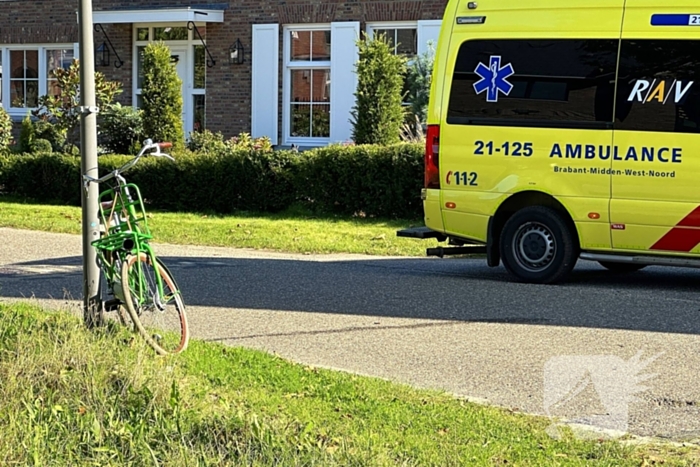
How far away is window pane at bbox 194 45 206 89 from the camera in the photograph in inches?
960

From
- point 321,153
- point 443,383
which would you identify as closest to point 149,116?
point 321,153

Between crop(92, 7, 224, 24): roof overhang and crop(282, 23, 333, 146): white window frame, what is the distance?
61.0 inches

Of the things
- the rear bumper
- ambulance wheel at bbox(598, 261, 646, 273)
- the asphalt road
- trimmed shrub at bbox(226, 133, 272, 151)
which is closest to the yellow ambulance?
the rear bumper

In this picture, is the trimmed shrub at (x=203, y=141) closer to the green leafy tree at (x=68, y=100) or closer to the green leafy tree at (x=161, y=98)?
the green leafy tree at (x=161, y=98)

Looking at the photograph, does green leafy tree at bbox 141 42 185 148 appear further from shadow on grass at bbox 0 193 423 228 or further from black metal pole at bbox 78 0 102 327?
black metal pole at bbox 78 0 102 327

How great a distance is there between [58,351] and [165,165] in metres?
11.5

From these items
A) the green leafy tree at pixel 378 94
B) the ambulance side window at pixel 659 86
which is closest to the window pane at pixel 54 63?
the green leafy tree at pixel 378 94

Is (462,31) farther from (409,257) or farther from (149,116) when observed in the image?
(149,116)

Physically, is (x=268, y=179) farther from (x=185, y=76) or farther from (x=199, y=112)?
(x=185, y=76)

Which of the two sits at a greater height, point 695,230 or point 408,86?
point 408,86

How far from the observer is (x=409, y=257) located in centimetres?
1324

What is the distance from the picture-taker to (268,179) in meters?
17.1

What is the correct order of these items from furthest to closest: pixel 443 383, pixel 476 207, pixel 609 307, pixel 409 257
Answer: pixel 409 257, pixel 476 207, pixel 609 307, pixel 443 383

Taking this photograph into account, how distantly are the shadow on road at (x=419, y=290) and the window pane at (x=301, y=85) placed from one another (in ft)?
35.6
